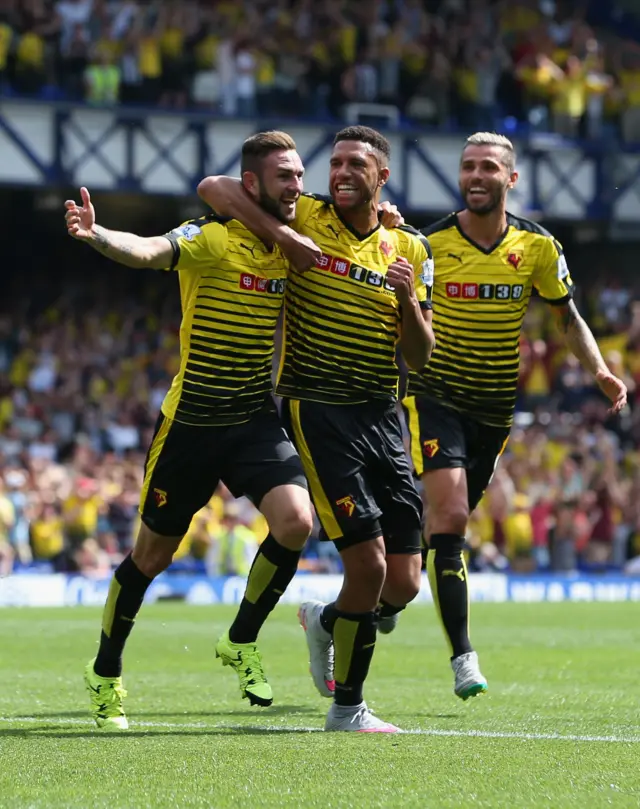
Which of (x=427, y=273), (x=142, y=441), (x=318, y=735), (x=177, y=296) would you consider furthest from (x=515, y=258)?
(x=177, y=296)

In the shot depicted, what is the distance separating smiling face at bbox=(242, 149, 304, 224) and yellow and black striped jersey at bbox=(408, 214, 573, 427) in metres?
1.63

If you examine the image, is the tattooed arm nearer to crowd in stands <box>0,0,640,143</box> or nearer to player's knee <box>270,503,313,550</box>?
player's knee <box>270,503,313,550</box>

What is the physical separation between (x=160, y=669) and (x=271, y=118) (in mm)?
16152

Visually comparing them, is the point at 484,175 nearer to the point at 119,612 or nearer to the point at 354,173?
the point at 354,173

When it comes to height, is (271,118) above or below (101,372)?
above

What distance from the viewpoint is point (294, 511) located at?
7113 mm

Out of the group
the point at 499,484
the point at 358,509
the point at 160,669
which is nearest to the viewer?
the point at 358,509

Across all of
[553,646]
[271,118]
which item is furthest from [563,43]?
[553,646]

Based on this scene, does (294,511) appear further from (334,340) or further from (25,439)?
(25,439)

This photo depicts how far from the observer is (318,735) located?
6.68 m

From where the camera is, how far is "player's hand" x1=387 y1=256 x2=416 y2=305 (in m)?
6.77

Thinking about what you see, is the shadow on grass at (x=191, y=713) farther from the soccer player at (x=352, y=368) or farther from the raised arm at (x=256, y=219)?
the raised arm at (x=256, y=219)

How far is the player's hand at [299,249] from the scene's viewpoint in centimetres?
702

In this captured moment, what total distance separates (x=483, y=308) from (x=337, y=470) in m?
1.93
